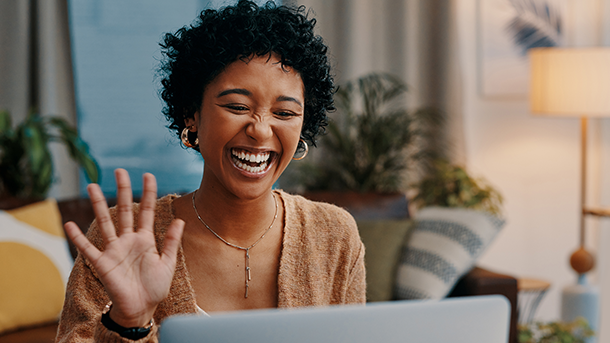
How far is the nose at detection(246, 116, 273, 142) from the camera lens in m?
0.86

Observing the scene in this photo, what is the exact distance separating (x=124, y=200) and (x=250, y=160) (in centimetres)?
21

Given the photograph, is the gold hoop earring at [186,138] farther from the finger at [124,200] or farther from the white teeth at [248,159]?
the finger at [124,200]

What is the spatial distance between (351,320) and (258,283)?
0.41 metres

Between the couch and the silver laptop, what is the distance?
1.66 meters

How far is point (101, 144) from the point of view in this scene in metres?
3.12

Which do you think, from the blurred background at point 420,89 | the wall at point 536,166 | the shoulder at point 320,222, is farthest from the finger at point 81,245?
the wall at point 536,166

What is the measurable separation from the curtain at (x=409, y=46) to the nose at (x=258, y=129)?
93.7 inches

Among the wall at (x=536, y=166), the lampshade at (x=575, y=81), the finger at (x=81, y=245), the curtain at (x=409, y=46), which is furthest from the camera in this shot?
the wall at (x=536, y=166)

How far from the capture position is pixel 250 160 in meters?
0.88

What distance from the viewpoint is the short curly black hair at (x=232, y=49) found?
86cm

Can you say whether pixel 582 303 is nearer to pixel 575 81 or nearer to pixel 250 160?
pixel 575 81

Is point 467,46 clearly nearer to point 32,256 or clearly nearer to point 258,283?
point 32,256

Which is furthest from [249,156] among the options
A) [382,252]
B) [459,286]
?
[459,286]

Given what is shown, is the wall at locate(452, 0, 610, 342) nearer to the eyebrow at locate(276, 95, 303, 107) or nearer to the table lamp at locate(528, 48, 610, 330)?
the table lamp at locate(528, 48, 610, 330)
